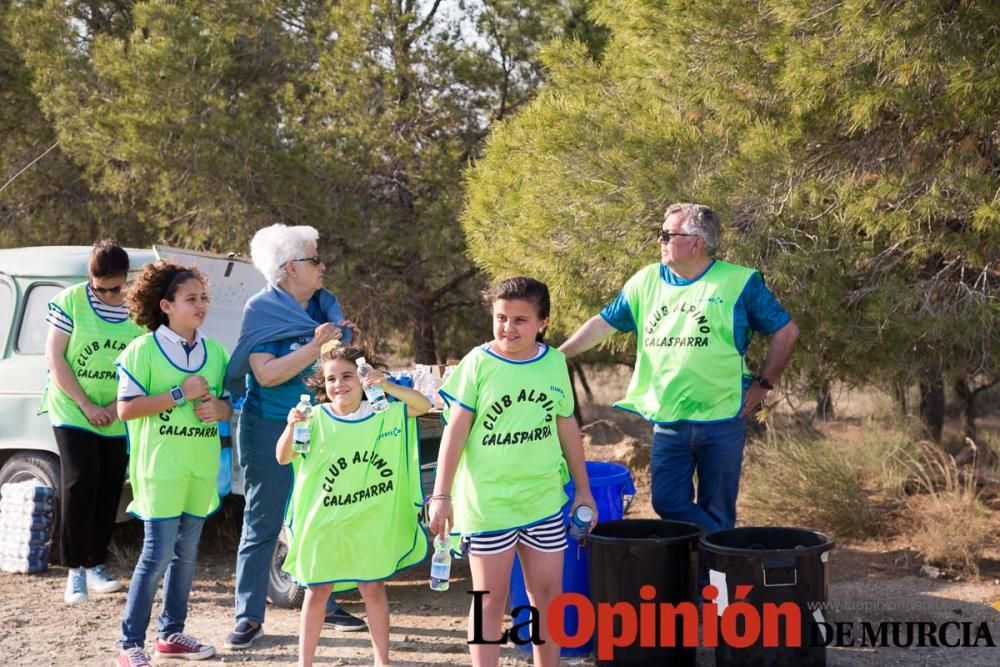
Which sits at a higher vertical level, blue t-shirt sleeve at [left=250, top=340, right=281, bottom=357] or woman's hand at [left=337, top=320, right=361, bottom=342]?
woman's hand at [left=337, top=320, right=361, bottom=342]

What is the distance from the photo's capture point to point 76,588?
6203mm

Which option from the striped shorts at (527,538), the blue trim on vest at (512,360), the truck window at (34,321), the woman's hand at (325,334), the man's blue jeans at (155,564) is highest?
the truck window at (34,321)

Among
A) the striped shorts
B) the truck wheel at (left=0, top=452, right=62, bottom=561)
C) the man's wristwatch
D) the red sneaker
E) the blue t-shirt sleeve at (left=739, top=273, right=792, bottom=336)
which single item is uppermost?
the blue t-shirt sleeve at (left=739, top=273, right=792, bottom=336)

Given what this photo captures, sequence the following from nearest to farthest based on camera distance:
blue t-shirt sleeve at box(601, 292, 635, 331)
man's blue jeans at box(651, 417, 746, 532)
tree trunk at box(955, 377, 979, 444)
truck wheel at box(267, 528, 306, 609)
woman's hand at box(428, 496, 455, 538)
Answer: woman's hand at box(428, 496, 455, 538), man's blue jeans at box(651, 417, 746, 532), blue t-shirt sleeve at box(601, 292, 635, 331), truck wheel at box(267, 528, 306, 609), tree trunk at box(955, 377, 979, 444)

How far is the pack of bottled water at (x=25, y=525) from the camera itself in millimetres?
6727

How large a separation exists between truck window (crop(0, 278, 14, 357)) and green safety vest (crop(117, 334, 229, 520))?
2573 millimetres

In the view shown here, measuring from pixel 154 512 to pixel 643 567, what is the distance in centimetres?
215

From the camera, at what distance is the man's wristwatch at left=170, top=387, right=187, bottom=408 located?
16.2 feet

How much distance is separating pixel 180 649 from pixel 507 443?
81.7 inches

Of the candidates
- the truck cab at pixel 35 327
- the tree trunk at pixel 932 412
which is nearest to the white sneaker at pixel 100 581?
the truck cab at pixel 35 327

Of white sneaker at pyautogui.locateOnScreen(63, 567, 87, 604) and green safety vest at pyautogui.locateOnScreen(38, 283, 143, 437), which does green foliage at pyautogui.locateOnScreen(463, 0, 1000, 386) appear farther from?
white sneaker at pyautogui.locateOnScreen(63, 567, 87, 604)

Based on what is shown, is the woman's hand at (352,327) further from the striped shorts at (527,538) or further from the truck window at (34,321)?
the truck window at (34,321)

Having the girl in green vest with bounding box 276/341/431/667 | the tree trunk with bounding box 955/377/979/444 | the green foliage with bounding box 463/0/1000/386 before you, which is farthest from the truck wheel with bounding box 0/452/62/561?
the tree trunk with bounding box 955/377/979/444

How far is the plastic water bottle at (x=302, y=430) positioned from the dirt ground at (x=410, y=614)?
1.35 meters
